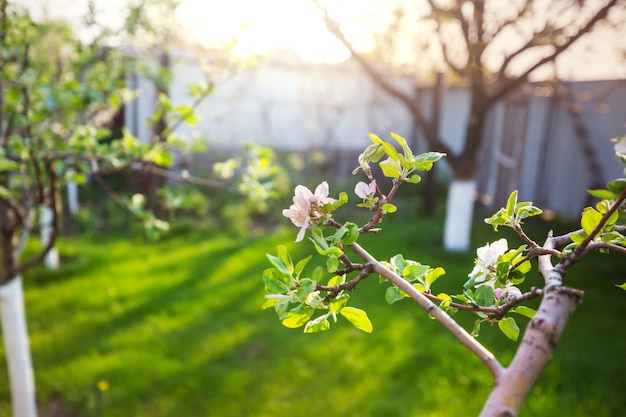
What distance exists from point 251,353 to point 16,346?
1.17 meters

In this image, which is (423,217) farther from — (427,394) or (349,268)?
(349,268)

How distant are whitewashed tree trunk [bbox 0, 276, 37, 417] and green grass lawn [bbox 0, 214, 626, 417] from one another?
37 cm

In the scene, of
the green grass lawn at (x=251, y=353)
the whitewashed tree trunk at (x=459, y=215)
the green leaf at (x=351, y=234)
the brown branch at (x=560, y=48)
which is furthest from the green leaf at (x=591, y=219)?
the whitewashed tree trunk at (x=459, y=215)

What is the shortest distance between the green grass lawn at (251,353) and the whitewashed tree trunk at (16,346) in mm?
373

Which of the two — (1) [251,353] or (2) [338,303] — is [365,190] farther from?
(1) [251,353]

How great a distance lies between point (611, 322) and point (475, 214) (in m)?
2.78

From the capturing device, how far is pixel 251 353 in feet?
9.01

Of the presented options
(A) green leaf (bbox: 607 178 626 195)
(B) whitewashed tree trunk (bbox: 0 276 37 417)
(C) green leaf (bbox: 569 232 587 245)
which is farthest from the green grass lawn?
(A) green leaf (bbox: 607 178 626 195)

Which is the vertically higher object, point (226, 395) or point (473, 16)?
point (473, 16)

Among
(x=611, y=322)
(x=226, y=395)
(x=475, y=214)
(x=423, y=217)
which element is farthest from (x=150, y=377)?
(x=475, y=214)

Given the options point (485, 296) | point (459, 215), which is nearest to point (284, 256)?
point (485, 296)

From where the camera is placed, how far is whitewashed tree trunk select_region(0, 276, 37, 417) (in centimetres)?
187

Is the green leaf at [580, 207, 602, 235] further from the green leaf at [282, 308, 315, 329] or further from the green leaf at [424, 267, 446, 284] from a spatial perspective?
the green leaf at [282, 308, 315, 329]

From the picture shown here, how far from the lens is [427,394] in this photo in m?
2.29
